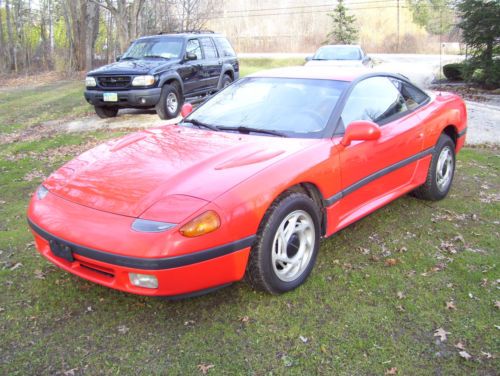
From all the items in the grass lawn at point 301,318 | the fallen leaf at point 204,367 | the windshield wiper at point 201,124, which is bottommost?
the fallen leaf at point 204,367

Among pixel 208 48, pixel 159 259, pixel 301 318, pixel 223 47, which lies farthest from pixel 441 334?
pixel 223 47

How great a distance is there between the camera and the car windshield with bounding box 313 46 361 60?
15.4 metres

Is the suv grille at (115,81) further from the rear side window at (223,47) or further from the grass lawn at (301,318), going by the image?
the grass lawn at (301,318)

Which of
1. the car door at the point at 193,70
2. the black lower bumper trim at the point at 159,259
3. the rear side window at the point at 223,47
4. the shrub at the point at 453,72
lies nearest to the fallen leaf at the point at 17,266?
the black lower bumper trim at the point at 159,259

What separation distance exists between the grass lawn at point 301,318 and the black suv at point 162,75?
233 inches

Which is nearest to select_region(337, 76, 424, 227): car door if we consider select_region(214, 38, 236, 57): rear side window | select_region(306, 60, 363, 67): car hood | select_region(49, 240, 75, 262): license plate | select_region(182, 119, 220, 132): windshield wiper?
select_region(182, 119, 220, 132): windshield wiper

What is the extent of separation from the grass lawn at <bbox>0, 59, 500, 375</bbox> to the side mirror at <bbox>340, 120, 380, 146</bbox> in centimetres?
102

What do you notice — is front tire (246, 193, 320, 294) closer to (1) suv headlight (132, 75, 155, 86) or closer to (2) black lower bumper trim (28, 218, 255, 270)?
(2) black lower bumper trim (28, 218, 255, 270)

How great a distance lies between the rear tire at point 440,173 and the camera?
4.87m

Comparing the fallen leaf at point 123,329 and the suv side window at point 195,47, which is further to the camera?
the suv side window at point 195,47

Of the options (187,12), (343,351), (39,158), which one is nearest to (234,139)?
(343,351)

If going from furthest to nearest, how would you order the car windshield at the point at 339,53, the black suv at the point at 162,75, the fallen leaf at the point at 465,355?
the car windshield at the point at 339,53 < the black suv at the point at 162,75 < the fallen leaf at the point at 465,355

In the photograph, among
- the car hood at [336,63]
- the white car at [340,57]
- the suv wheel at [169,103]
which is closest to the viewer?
the suv wheel at [169,103]

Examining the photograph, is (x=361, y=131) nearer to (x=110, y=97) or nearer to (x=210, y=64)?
(x=110, y=97)
